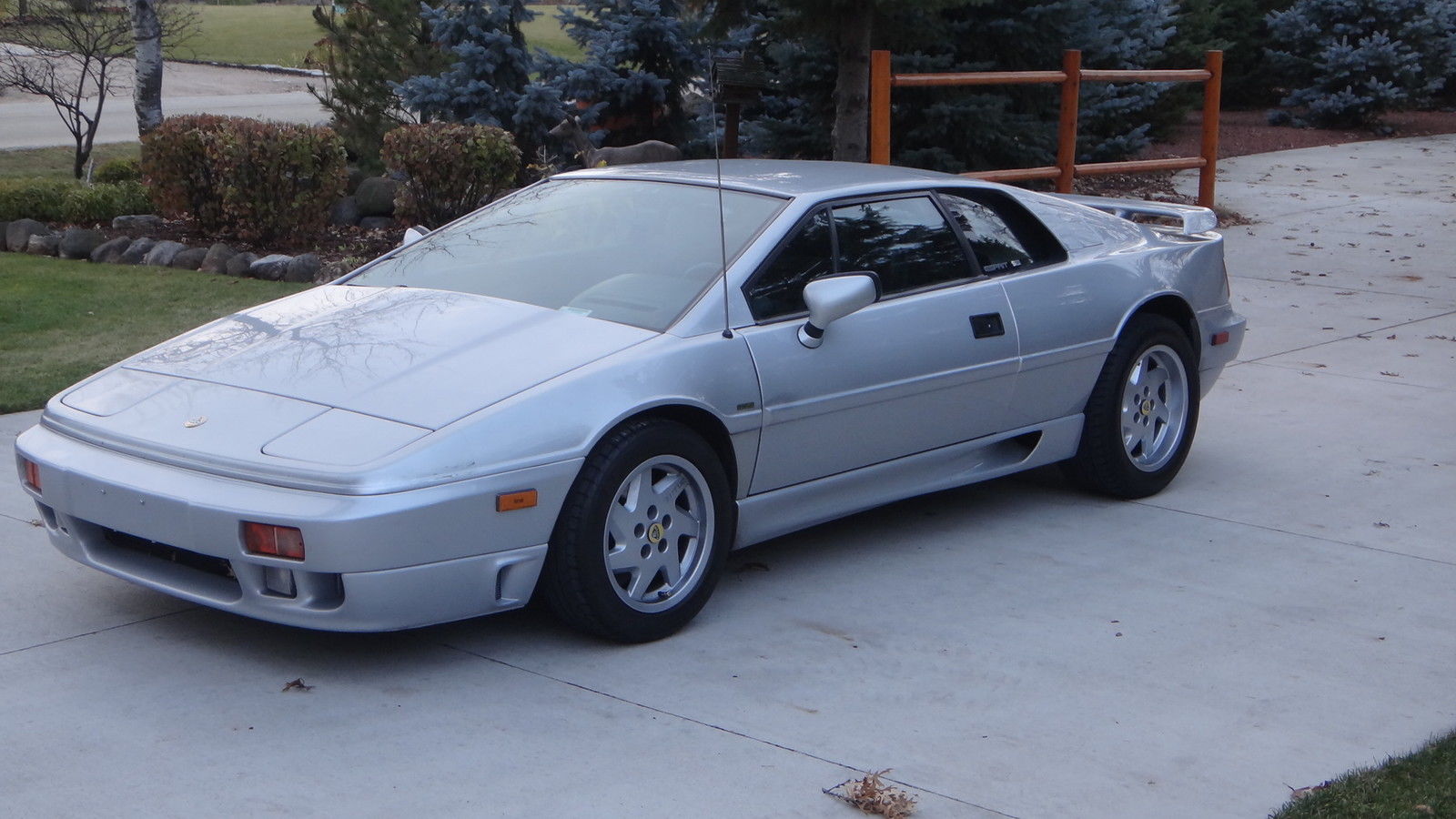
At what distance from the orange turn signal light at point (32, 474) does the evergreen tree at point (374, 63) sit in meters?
10.5

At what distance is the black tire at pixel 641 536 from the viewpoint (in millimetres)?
4230

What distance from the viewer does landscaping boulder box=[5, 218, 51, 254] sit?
11344 mm

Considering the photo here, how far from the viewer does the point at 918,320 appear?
17.2 ft

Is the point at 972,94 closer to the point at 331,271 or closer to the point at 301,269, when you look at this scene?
the point at 331,271

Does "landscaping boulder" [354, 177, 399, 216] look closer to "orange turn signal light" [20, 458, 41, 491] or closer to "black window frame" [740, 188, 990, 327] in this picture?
"black window frame" [740, 188, 990, 327]

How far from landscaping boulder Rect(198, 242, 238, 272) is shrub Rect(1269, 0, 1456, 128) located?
15552 mm

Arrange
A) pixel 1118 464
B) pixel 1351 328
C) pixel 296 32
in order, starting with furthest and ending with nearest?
pixel 296 32 < pixel 1351 328 < pixel 1118 464

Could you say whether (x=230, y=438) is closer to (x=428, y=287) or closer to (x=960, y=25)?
(x=428, y=287)

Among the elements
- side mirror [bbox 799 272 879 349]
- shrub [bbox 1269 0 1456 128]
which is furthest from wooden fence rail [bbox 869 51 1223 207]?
shrub [bbox 1269 0 1456 128]

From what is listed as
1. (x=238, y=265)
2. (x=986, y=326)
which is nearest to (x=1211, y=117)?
(x=238, y=265)

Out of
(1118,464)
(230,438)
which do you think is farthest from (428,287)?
(1118,464)

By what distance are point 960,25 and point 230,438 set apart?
1006cm

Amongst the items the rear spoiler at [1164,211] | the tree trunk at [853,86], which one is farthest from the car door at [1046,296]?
the tree trunk at [853,86]

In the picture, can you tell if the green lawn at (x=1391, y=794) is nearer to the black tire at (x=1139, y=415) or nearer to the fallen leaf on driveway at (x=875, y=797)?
the fallen leaf on driveway at (x=875, y=797)
